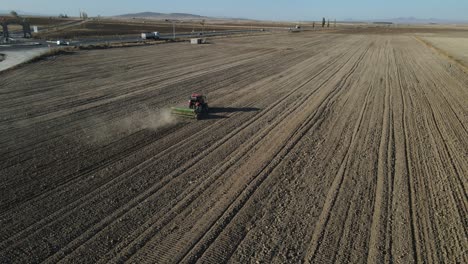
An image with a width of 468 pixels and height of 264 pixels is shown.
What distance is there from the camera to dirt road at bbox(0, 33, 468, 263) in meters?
6.30

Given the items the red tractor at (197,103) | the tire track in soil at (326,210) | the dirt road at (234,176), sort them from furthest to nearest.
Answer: the red tractor at (197,103) → the dirt road at (234,176) → the tire track in soil at (326,210)

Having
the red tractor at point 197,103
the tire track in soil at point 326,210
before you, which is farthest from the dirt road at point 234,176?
the red tractor at point 197,103

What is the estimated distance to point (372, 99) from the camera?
54.7 feet

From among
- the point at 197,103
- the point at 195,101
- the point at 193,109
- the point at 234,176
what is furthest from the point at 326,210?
the point at 195,101

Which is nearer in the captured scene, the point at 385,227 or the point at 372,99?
the point at 385,227

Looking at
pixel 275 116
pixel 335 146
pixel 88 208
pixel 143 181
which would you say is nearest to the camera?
pixel 88 208

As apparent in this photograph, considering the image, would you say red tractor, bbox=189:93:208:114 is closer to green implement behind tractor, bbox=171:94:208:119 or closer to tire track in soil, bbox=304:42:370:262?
green implement behind tractor, bbox=171:94:208:119

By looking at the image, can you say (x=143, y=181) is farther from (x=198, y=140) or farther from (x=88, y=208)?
(x=198, y=140)

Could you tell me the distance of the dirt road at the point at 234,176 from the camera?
6.30 metres

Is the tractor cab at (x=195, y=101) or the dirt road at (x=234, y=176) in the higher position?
the tractor cab at (x=195, y=101)

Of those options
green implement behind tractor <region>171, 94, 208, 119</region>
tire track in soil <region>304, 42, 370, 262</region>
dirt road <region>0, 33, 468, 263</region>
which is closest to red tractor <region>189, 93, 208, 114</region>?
green implement behind tractor <region>171, 94, 208, 119</region>

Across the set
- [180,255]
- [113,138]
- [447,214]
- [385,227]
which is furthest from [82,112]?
[447,214]

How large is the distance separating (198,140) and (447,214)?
282 inches

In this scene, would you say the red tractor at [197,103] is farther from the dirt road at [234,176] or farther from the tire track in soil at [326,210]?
the tire track in soil at [326,210]
